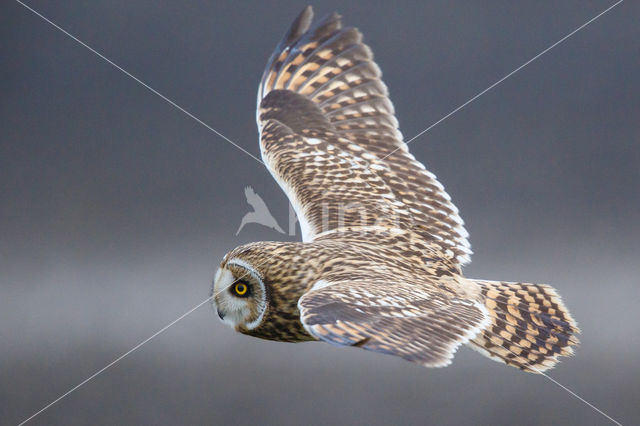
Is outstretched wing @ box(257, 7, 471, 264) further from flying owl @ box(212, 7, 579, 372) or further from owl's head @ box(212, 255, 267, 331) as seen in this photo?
owl's head @ box(212, 255, 267, 331)

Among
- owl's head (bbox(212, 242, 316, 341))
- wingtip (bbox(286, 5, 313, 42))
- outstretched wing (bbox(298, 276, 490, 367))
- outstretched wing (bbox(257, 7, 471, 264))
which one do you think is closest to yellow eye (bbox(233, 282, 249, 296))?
owl's head (bbox(212, 242, 316, 341))

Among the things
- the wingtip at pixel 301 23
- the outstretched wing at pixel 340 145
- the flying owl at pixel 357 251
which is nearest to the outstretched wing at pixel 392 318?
the flying owl at pixel 357 251

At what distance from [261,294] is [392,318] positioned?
341 millimetres

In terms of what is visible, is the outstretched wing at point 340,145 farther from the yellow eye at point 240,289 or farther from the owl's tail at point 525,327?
the yellow eye at point 240,289

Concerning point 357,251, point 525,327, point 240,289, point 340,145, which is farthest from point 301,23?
point 525,327

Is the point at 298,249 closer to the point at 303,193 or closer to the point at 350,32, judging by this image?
the point at 303,193

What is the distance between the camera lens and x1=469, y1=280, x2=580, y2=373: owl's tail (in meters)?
1.57

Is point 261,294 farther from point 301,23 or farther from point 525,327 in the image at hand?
point 301,23

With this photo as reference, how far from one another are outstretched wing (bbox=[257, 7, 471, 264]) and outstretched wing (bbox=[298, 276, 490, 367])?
450mm

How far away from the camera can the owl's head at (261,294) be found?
1537 millimetres

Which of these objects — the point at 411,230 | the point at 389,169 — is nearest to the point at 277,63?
the point at 389,169

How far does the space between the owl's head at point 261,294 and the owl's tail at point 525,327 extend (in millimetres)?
392

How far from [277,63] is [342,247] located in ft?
2.96

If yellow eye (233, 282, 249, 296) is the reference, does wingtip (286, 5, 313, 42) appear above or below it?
above
